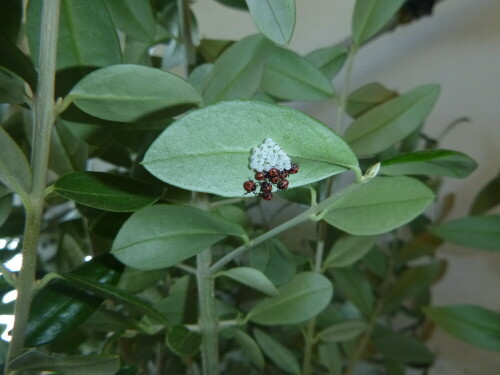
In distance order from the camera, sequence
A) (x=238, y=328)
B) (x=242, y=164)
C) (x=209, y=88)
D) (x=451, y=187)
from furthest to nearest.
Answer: (x=451, y=187) → (x=238, y=328) → (x=209, y=88) → (x=242, y=164)

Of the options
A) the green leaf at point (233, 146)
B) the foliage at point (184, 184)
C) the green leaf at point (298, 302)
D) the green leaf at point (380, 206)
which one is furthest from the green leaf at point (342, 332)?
the green leaf at point (233, 146)

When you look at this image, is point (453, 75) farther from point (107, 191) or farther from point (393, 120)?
point (107, 191)

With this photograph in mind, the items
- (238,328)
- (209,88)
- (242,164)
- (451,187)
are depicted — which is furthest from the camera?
(451,187)

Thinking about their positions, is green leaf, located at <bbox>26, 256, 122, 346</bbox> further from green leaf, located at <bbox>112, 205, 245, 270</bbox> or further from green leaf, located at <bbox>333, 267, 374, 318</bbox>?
green leaf, located at <bbox>333, 267, 374, 318</bbox>

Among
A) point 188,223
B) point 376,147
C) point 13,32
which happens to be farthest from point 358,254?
point 13,32

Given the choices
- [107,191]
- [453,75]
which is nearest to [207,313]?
[107,191]

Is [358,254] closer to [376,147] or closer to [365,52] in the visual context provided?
[376,147]

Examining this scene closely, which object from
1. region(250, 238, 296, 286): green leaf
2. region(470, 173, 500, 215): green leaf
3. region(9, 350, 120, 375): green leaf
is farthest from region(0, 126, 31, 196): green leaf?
region(470, 173, 500, 215): green leaf
